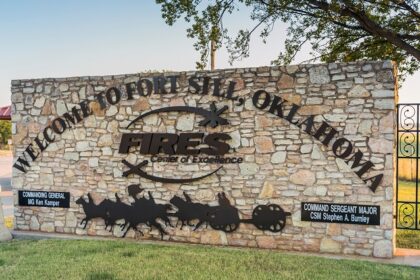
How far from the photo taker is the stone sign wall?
752 cm

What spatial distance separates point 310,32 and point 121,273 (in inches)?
378

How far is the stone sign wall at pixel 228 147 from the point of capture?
752cm

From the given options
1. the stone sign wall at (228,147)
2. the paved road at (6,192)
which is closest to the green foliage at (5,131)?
the paved road at (6,192)

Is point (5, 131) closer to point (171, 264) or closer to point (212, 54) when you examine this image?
point (212, 54)

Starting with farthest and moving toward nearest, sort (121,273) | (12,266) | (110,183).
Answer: (110,183) < (12,266) < (121,273)

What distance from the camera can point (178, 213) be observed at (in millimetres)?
8609

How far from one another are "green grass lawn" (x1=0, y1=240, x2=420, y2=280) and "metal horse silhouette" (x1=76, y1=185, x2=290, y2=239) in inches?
18.7

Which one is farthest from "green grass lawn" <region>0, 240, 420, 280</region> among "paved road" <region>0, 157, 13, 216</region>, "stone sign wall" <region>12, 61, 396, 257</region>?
"paved road" <region>0, 157, 13, 216</region>

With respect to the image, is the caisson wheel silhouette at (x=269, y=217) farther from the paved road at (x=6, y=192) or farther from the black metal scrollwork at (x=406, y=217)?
the paved road at (x=6, y=192)

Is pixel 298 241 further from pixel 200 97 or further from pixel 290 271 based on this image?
pixel 200 97

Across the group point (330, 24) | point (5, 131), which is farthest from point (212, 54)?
point (5, 131)

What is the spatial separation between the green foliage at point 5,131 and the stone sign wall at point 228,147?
36.7 m

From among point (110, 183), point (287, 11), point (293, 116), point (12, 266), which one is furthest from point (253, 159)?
point (287, 11)

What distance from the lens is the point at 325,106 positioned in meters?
7.70
